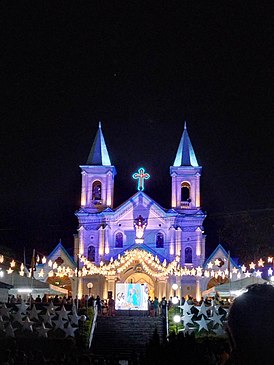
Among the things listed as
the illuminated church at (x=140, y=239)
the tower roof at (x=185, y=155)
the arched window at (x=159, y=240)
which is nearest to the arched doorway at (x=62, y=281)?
the illuminated church at (x=140, y=239)

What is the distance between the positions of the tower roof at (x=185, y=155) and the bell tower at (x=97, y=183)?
6.47 meters

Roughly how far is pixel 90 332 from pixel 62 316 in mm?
2394

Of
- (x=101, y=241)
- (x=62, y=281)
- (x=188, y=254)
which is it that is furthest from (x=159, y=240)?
(x=62, y=281)

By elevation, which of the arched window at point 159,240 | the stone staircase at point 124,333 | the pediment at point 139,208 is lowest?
the stone staircase at point 124,333

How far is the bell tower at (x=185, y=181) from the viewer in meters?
53.3

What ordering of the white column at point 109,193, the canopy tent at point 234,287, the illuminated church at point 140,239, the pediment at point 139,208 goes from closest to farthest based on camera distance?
the canopy tent at point 234,287 < the illuminated church at point 140,239 < the pediment at point 139,208 < the white column at point 109,193

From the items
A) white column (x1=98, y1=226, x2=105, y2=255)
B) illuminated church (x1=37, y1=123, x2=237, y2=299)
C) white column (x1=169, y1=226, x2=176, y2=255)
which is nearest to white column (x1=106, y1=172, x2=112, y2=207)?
illuminated church (x1=37, y1=123, x2=237, y2=299)

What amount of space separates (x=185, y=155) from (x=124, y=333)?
2760 centimetres

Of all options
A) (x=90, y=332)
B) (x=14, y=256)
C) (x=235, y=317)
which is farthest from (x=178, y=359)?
(x=14, y=256)

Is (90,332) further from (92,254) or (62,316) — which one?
(92,254)

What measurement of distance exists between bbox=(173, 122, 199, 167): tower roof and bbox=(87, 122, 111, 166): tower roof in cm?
683

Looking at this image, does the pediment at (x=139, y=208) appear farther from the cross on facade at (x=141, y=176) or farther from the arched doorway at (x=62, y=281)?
the arched doorway at (x=62, y=281)

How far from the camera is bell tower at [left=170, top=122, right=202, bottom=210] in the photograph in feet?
175

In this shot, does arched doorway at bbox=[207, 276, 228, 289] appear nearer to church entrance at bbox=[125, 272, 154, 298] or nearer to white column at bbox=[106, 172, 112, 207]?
church entrance at bbox=[125, 272, 154, 298]
